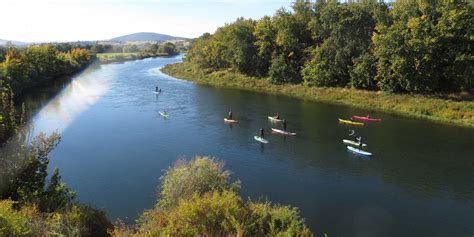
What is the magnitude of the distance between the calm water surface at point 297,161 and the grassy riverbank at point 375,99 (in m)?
3.45


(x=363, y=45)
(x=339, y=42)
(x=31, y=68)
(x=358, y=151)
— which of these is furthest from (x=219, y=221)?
(x=31, y=68)

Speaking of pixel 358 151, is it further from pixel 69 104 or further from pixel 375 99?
pixel 69 104

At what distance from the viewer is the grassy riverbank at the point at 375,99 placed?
53.6 metres

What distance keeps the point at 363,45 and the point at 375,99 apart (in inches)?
415

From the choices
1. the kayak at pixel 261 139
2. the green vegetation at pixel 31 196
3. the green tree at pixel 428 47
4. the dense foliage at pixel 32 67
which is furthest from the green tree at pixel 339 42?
the green vegetation at pixel 31 196

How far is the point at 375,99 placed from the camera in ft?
210

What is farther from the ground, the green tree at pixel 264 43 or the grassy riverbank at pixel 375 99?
the green tree at pixel 264 43

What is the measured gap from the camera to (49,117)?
56125 millimetres

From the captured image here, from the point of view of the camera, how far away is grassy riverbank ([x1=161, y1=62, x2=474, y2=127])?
5359cm

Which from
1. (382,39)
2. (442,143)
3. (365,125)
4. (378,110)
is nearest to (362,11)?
(382,39)

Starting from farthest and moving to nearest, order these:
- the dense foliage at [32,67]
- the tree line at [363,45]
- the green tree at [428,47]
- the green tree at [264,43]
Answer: the green tree at [264,43]
the dense foliage at [32,67]
the tree line at [363,45]
the green tree at [428,47]

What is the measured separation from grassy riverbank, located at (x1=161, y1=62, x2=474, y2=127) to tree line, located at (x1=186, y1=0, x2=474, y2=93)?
73.0 inches

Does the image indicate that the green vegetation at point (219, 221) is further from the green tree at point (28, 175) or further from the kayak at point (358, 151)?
the kayak at point (358, 151)

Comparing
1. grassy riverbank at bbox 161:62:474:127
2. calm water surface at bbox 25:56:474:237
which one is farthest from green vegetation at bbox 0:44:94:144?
grassy riverbank at bbox 161:62:474:127
